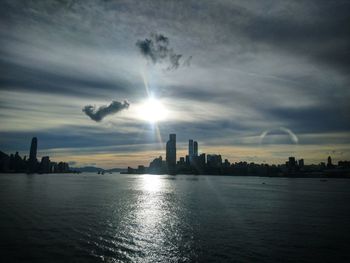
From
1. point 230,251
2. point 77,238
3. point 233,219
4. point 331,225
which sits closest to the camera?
point 230,251

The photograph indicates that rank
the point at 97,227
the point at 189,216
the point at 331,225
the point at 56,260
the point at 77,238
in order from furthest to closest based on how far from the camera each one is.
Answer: the point at 189,216, the point at 331,225, the point at 97,227, the point at 77,238, the point at 56,260

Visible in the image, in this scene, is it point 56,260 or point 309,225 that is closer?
point 56,260

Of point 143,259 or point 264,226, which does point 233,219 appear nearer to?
point 264,226

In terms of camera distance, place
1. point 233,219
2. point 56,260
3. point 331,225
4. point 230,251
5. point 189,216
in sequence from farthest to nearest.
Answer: point 189,216 → point 233,219 → point 331,225 → point 230,251 → point 56,260

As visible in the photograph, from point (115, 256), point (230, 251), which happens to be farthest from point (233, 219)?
point (115, 256)

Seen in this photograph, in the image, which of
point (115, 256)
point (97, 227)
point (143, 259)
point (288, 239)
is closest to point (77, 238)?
point (97, 227)

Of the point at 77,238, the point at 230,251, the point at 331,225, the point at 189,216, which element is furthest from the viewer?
the point at 189,216

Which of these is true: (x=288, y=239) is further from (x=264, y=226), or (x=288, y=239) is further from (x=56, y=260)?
(x=56, y=260)

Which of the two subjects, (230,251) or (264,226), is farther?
(264,226)
